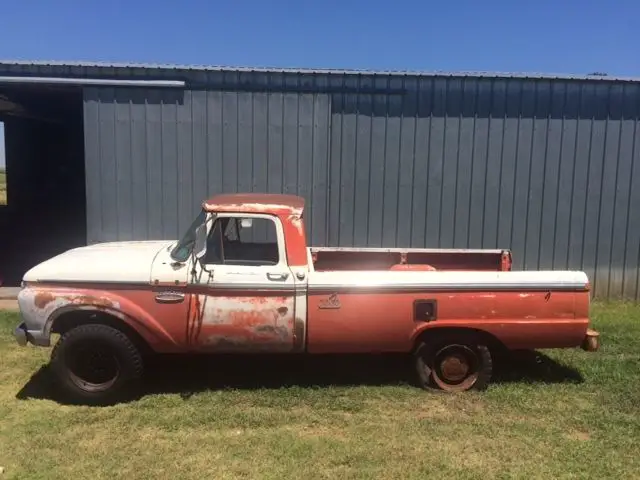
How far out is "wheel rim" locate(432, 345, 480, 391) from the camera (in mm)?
5395

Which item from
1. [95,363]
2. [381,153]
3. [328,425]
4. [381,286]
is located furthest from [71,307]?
[381,153]

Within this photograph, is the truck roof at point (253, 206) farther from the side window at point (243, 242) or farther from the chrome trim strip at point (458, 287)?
the chrome trim strip at point (458, 287)

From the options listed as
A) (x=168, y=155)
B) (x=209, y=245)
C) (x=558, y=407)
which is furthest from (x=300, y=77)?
(x=558, y=407)

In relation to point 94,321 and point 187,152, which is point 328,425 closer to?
point 94,321

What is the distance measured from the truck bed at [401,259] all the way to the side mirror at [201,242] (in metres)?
1.63

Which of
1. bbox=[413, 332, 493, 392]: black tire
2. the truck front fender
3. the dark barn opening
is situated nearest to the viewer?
the truck front fender

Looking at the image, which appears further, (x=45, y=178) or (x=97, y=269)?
(x=45, y=178)

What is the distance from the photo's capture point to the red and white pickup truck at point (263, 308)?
505 cm

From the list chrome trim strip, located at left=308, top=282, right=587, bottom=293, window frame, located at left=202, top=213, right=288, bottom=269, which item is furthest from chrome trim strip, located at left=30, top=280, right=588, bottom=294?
window frame, located at left=202, top=213, right=288, bottom=269

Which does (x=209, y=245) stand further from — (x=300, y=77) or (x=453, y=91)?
(x=453, y=91)

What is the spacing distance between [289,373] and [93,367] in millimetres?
1829

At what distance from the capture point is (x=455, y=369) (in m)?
5.41

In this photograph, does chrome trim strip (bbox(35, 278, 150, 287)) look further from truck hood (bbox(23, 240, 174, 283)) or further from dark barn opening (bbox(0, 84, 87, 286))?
dark barn opening (bbox(0, 84, 87, 286))

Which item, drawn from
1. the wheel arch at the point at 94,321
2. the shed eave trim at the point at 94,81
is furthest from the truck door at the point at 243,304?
the shed eave trim at the point at 94,81
